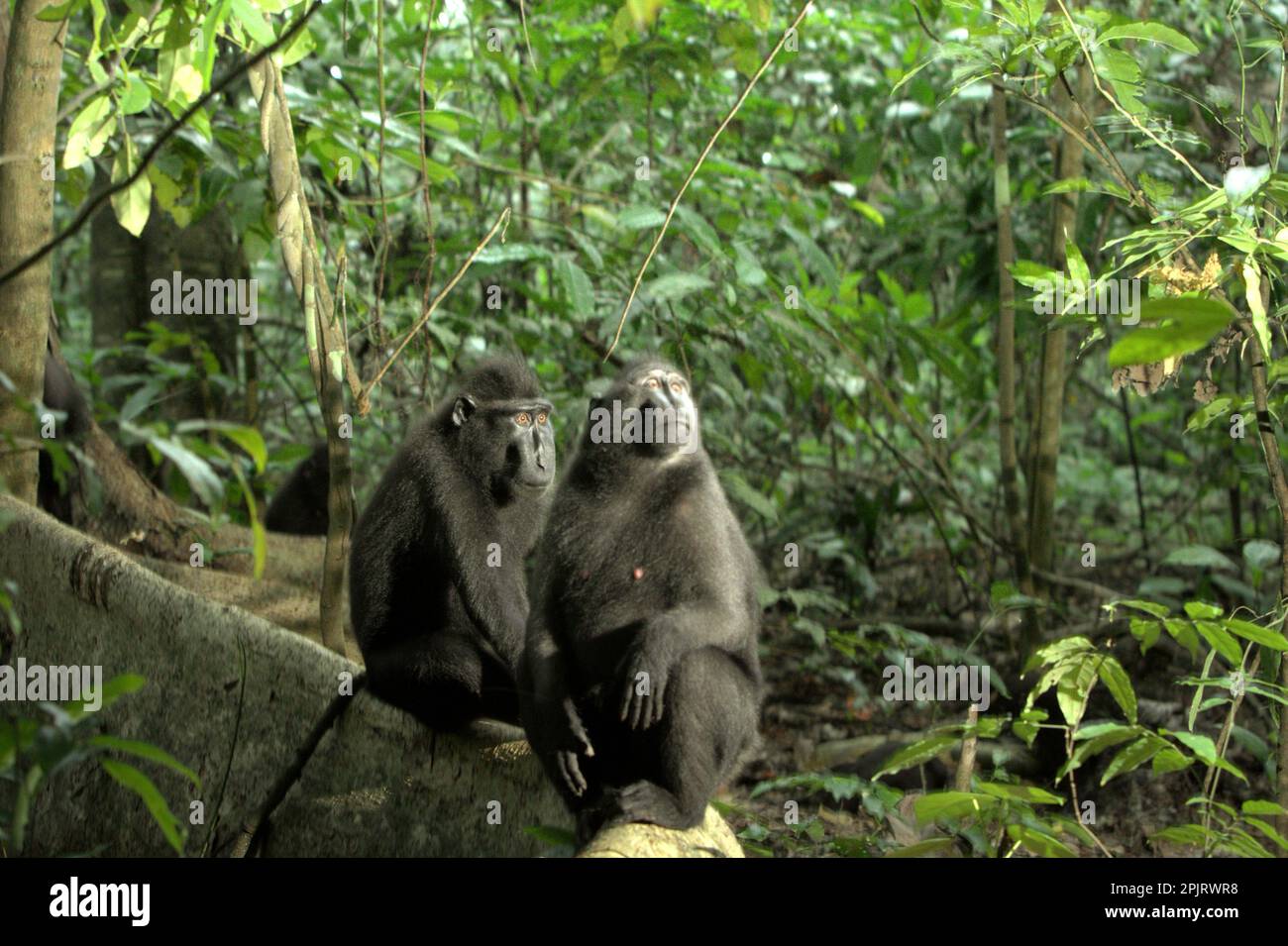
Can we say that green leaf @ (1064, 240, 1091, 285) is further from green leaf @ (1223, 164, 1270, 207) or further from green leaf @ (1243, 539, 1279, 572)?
green leaf @ (1243, 539, 1279, 572)

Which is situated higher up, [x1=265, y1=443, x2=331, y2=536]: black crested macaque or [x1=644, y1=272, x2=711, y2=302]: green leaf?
[x1=644, y1=272, x2=711, y2=302]: green leaf

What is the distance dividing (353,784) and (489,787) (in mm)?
599

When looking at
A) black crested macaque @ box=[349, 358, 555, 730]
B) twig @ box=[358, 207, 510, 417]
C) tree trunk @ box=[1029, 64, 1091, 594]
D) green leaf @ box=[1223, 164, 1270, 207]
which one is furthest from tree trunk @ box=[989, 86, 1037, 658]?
green leaf @ box=[1223, 164, 1270, 207]

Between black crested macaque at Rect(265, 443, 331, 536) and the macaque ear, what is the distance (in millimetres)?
3920

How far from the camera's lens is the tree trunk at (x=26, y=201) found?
210 inches

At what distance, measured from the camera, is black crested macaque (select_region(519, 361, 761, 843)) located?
A: 4.26 metres

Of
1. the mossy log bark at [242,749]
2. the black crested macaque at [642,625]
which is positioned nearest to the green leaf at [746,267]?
the black crested macaque at [642,625]

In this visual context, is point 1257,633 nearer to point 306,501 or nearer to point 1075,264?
point 1075,264

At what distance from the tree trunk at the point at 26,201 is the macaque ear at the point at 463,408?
6.00 feet

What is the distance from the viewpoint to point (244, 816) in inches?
199

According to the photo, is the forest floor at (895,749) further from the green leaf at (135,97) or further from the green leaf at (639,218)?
the green leaf at (135,97)

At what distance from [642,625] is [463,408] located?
5.95 feet

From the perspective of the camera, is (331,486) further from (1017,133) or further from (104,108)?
(1017,133)
